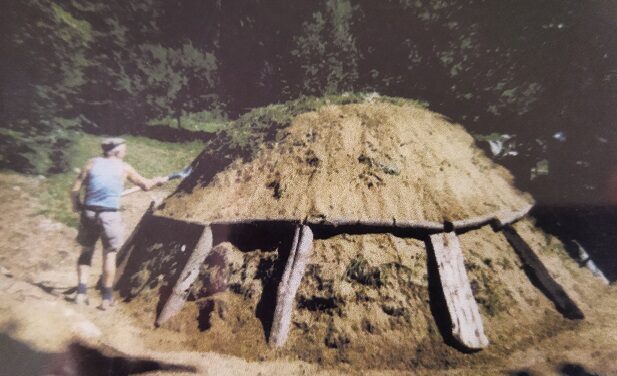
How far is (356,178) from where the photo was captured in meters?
6.23

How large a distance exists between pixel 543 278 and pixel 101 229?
307 inches

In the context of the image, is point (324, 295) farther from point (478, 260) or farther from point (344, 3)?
point (344, 3)

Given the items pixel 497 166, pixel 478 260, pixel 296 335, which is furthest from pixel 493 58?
pixel 296 335

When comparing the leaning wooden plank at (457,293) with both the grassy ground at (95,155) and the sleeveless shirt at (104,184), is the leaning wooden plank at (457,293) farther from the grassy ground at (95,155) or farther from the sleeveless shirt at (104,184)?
the grassy ground at (95,155)

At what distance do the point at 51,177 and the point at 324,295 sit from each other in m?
6.97

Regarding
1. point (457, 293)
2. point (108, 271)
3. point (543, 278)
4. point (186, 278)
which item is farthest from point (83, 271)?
point (543, 278)

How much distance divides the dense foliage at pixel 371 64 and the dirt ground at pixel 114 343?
289cm

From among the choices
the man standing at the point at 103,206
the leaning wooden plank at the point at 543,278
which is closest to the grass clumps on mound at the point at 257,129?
the man standing at the point at 103,206

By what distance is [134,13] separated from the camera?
9.88 m

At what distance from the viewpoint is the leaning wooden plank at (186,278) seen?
5191 millimetres

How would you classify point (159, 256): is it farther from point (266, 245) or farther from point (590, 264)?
point (590, 264)

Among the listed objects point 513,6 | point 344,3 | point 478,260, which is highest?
point 344,3

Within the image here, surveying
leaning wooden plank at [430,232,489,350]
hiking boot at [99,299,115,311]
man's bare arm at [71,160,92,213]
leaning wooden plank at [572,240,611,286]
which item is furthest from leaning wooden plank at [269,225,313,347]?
leaning wooden plank at [572,240,611,286]

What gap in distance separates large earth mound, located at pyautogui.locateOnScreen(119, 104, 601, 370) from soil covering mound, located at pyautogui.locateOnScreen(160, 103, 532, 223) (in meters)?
0.03
